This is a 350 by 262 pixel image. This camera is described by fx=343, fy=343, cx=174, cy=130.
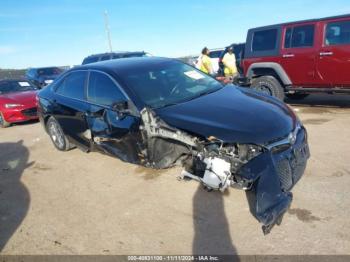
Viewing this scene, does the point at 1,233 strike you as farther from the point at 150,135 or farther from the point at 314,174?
the point at 314,174

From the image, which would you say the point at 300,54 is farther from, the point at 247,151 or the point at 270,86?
the point at 247,151

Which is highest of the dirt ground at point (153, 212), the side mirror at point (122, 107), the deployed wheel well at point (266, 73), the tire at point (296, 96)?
the side mirror at point (122, 107)

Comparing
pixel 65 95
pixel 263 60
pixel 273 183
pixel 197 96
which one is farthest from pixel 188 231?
pixel 263 60

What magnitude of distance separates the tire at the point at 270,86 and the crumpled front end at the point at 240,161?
173 inches

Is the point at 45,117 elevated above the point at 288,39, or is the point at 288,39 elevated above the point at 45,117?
the point at 288,39

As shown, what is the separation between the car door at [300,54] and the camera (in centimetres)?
775

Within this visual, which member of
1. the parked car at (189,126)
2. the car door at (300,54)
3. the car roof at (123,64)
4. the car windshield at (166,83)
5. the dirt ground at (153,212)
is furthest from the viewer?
the car door at (300,54)

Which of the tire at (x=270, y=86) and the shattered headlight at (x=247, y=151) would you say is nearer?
the shattered headlight at (x=247, y=151)

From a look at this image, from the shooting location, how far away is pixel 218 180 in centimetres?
370

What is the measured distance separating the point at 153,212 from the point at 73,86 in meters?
2.88

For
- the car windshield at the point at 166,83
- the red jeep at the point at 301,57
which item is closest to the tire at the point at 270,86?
the red jeep at the point at 301,57

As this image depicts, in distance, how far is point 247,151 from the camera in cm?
354

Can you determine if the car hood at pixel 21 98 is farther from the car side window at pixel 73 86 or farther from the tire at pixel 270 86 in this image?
the tire at pixel 270 86

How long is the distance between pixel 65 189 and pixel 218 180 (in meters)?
2.34
